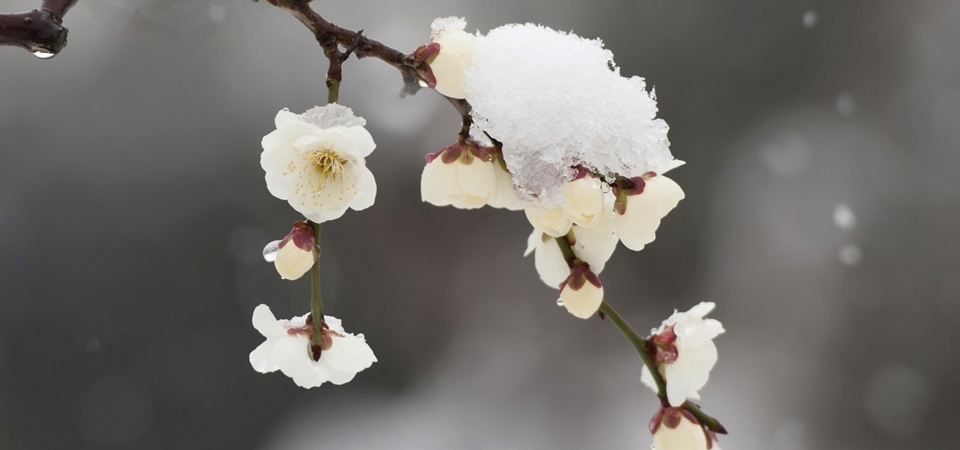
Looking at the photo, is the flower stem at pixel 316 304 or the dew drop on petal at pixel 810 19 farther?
the dew drop on petal at pixel 810 19

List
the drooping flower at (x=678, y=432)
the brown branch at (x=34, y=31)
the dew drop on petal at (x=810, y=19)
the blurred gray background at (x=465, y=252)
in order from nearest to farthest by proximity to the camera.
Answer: the brown branch at (x=34, y=31) < the drooping flower at (x=678, y=432) < the blurred gray background at (x=465, y=252) < the dew drop on petal at (x=810, y=19)

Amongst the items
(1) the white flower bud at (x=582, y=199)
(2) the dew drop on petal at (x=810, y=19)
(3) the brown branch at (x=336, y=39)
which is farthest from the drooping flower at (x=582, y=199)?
(2) the dew drop on petal at (x=810, y=19)

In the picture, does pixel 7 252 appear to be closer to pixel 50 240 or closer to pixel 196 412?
pixel 50 240

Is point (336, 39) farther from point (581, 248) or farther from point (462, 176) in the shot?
point (581, 248)

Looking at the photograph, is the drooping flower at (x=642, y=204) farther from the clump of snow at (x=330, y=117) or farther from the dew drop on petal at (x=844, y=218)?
the dew drop on petal at (x=844, y=218)

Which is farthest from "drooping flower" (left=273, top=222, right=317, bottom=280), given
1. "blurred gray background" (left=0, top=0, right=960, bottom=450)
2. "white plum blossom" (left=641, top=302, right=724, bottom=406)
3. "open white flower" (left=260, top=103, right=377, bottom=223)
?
"blurred gray background" (left=0, top=0, right=960, bottom=450)

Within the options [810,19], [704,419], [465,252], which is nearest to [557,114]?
[704,419]

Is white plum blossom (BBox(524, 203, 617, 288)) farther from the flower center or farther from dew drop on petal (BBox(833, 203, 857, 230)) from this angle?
dew drop on petal (BBox(833, 203, 857, 230))
